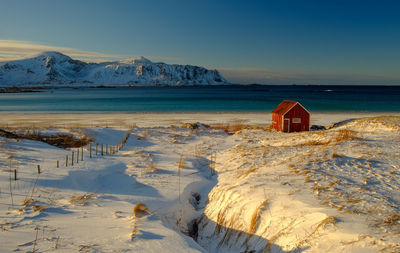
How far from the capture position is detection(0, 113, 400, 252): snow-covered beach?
5.75 metres

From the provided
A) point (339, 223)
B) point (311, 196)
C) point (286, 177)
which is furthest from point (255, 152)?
point (339, 223)

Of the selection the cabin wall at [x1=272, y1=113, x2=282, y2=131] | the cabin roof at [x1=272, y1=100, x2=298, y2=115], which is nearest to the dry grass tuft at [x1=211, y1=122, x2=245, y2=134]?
the cabin wall at [x1=272, y1=113, x2=282, y2=131]

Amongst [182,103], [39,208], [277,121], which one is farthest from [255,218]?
[182,103]

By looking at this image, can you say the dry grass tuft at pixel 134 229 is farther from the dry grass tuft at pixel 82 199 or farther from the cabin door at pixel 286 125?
the cabin door at pixel 286 125

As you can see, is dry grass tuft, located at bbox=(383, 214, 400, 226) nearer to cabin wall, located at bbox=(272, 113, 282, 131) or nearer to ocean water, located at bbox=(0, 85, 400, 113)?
cabin wall, located at bbox=(272, 113, 282, 131)

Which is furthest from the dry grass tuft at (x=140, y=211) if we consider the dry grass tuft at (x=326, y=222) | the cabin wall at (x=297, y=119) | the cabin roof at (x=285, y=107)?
the cabin wall at (x=297, y=119)

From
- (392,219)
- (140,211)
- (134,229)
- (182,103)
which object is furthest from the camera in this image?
(182,103)

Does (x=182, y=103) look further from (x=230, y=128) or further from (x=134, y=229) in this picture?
(x=134, y=229)

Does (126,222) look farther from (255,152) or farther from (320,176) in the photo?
(255,152)

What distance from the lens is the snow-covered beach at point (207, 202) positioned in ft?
18.9

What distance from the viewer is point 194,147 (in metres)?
19.5

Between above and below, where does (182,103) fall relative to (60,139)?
above

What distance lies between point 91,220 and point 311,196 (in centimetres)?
618

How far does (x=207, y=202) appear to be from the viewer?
10.1 meters
